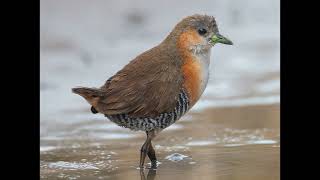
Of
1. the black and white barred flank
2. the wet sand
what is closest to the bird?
the black and white barred flank

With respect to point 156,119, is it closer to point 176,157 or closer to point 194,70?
point 194,70

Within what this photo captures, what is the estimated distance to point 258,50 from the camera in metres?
9.83

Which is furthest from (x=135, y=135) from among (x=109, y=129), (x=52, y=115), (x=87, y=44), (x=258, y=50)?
(x=258, y=50)

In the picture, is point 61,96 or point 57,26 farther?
point 57,26

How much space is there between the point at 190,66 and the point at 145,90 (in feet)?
1.06

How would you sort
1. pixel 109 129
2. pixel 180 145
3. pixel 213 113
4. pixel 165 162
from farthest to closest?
pixel 213 113
pixel 109 129
pixel 180 145
pixel 165 162

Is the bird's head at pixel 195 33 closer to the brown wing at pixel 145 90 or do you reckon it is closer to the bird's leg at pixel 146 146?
the brown wing at pixel 145 90

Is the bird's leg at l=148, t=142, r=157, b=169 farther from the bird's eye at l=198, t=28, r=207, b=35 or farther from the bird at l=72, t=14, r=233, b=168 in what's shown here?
the bird's eye at l=198, t=28, r=207, b=35

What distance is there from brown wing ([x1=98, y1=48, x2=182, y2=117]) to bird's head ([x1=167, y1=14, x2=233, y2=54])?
6.1 inches

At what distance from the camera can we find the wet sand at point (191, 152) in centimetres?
603

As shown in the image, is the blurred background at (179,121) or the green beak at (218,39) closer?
the green beak at (218,39)

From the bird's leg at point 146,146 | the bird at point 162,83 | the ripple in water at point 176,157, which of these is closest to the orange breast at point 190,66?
the bird at point 162,83
